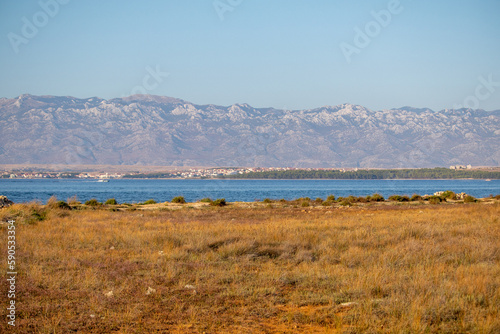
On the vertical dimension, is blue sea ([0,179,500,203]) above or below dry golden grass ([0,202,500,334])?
below

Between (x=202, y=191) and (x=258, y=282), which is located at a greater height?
(x=258, y=282)

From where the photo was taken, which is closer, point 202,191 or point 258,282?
point 258,282

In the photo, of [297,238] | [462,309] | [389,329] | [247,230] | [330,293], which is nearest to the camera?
[389,329]

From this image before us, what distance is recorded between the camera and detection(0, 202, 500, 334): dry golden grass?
810 centimetres

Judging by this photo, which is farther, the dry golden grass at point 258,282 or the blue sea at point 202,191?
the blue sea at point 202,191

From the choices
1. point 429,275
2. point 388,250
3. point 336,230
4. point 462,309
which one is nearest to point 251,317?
point 462,309

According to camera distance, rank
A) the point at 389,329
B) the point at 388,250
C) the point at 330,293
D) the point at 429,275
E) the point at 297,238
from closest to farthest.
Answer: the point at 389,329 → the point at 330,293 → the point at 429,275 → the point at 388,250 → the point at 297,238

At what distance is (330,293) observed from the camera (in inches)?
387

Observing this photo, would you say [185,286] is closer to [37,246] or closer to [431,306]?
[431,306]

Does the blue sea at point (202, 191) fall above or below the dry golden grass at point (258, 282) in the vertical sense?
below

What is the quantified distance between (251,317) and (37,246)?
8388mm

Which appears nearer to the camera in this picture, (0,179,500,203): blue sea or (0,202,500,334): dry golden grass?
(0,202,500,334): dry golden grass

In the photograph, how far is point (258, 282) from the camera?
10.6 m

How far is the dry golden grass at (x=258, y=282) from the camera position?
26.6 ft
